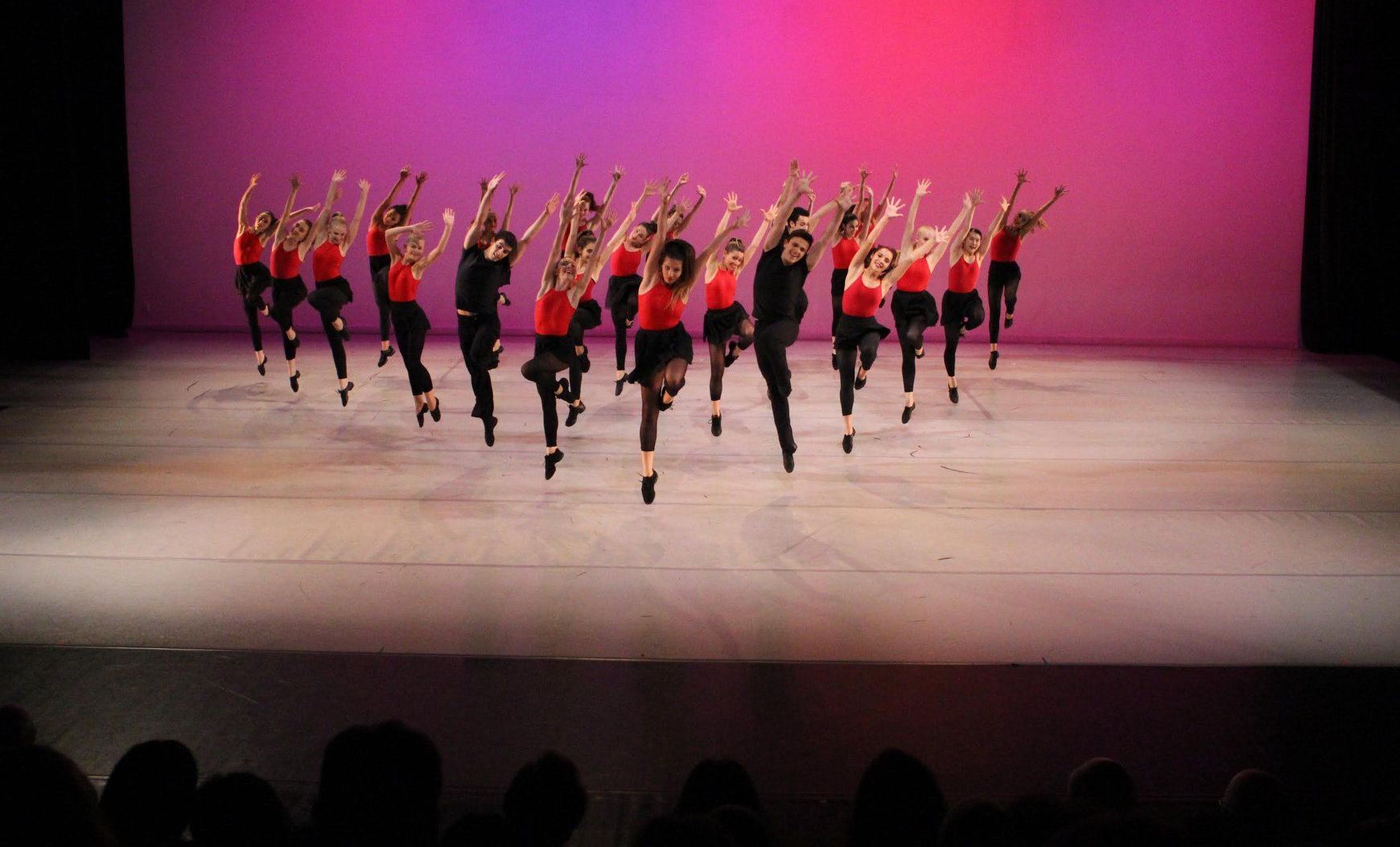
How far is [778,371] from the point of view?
18.2 feet

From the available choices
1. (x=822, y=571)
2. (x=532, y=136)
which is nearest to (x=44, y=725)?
(x=822, y=571)

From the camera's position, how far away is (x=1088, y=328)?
34.1ft

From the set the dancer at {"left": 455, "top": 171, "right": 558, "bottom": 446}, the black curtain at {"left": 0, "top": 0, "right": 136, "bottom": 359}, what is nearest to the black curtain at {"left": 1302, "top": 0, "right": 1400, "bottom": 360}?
the dancer at {"left": 455, "top": 171, "right": 558, "bottom": 446}

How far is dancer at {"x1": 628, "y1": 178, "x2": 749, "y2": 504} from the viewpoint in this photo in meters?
5.01

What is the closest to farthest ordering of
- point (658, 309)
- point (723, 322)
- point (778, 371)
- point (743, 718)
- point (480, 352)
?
point (743, 718) → point (658, 309) → point (778, 371) → point (480, 352) → point (723, 322)

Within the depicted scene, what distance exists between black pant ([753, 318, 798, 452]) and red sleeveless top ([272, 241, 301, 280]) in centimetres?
346

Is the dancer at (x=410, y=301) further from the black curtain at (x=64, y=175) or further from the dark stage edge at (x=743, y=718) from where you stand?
the black curtain at (x=64, y=175)

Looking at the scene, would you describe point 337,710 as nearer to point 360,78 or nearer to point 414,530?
point 414,530

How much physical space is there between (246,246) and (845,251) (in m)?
4.27

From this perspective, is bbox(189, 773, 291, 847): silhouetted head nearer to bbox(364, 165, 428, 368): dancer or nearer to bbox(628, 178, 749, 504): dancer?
bbox(628, 178, 749, 504): dancer

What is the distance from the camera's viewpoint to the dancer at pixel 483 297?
5.91 metres

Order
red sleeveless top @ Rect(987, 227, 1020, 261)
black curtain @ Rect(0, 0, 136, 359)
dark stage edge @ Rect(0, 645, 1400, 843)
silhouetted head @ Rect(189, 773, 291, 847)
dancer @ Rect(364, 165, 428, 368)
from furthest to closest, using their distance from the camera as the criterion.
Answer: black curtain @ Rect(0, 0, 136, 359) < red sleeveless top @ Rect(987, 227, 1020, 261) < dancer @ Rect(364, 165, 428, 368) < dark stage edge @ Rect(0, 645, 1400, 843) < silhouetted head @ Rect(189, 773, 291, 847)

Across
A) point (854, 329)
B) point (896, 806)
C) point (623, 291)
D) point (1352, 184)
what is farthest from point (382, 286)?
point (1352, 184)

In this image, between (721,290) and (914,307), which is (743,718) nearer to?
(721,290)
